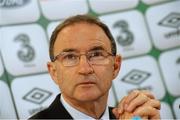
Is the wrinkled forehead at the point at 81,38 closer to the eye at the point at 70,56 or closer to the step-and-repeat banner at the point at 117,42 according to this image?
the eye at the point at 70,56

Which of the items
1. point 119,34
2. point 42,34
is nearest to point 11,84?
point 42,34

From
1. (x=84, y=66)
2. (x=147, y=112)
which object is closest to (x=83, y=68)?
(x=84, y=66)

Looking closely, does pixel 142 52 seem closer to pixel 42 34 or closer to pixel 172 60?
pixel 172 60

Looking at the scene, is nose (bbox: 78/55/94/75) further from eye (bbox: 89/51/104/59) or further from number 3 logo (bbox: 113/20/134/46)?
number 3 logo (bbox: 113/20/134/46)

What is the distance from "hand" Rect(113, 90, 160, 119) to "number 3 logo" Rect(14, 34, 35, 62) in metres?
0.45

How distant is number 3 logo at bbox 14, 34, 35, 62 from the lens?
3.04 feet

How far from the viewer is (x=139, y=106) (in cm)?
53

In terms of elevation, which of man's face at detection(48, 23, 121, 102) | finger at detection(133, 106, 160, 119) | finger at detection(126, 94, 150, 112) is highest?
man's face at detection(48, 23, 121, 102)

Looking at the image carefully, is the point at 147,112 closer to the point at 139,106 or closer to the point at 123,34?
the point at 139,106

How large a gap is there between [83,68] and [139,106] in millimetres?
100

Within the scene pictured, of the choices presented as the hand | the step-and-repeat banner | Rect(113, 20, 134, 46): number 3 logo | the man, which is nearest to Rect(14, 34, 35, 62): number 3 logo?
the step-and-repeat banner

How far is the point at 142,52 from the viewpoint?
1.03m

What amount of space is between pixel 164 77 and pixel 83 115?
476mm

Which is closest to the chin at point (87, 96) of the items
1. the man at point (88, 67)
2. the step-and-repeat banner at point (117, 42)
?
the man at point (88, 67)
